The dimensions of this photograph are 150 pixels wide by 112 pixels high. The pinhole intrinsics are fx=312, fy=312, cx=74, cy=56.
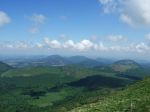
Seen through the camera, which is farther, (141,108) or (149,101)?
(149,101)

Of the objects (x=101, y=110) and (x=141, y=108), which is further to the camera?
(x=101, y=110)

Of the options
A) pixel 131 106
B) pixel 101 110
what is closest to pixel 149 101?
pixel 131 106

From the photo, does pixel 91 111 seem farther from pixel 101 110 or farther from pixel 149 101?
pixel 149 101

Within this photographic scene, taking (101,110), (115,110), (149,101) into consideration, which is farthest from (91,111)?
(149,101)

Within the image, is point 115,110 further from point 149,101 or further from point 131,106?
point 149,101

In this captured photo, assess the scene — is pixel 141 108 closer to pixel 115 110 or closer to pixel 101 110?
pixel 115 110

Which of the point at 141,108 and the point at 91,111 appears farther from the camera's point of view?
the point at 91,111

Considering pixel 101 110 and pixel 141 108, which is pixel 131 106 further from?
pixel 101 110
